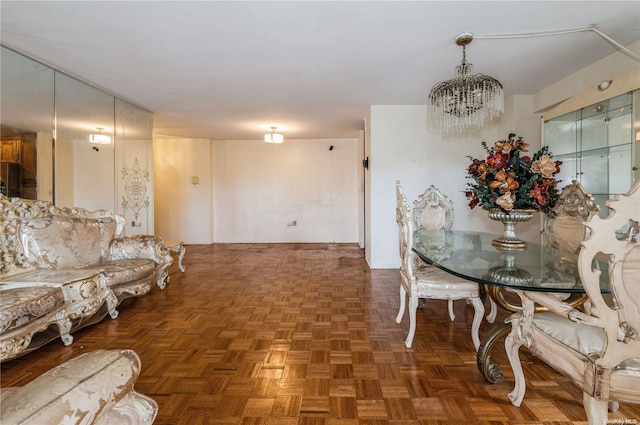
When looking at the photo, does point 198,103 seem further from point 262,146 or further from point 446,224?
point 446,224

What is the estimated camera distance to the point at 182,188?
6773 millimetres

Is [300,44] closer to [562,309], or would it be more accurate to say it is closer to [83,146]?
[562,309]

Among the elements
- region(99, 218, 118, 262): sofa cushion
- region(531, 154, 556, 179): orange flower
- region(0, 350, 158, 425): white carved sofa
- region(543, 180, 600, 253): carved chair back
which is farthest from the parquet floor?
region(531, 154, 556, 179): orange flower

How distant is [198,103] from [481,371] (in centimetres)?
442

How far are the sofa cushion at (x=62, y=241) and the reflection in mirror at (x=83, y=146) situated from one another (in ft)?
1.97

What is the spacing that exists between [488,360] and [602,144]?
2.69 metres

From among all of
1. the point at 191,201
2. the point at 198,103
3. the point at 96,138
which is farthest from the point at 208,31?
the point at 191,201

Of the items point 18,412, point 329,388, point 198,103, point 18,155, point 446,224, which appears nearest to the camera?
point 18,412

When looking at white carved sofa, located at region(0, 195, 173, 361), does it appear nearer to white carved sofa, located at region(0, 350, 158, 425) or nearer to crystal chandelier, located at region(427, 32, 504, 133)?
white carved sofa, located at region(0, 350, 158, 425)

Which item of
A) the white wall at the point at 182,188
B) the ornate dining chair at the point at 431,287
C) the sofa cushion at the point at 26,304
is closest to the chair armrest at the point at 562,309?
the ornate dining chair at the point at 431,287

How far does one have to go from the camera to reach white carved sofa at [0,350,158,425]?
0.62 m

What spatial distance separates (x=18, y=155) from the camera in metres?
2.72

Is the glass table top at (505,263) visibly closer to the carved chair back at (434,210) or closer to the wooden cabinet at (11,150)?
the carved chair back at (434,210)

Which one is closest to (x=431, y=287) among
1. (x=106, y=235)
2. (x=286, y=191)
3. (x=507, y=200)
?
(x=507, y=200)
